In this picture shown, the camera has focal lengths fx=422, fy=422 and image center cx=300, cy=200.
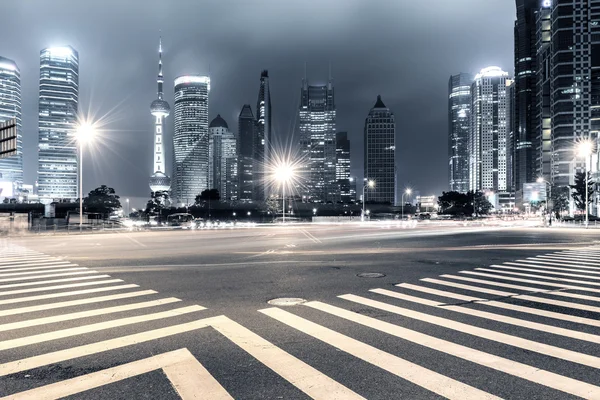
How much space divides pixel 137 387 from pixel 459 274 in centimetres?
1038

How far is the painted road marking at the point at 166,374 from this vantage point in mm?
4469

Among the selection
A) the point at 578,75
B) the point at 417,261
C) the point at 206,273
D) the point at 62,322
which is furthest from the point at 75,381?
the point at 578,75

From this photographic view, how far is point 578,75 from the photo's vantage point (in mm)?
160375

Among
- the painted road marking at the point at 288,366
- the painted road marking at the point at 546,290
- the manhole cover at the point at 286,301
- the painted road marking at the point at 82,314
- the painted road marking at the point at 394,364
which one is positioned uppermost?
the painted road marking at the point at 288,366

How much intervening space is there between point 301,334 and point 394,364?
5.66ft

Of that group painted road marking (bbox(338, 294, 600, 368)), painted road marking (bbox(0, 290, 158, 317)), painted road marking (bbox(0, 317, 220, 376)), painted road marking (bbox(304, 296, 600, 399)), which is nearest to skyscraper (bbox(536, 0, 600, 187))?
painted road marking (bbox(338, 294, 600, 368))

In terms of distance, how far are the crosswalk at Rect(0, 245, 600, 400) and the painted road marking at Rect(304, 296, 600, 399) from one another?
0.05ft

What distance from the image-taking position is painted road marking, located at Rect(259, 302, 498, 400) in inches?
177

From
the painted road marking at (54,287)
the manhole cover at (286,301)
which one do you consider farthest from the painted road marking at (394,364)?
the painted road marking at (54,287)

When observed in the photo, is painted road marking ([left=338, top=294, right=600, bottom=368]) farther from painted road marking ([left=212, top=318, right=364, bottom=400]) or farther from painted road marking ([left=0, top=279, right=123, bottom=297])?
painted road marking ([left=0, top=279, right=123, bottom=297])

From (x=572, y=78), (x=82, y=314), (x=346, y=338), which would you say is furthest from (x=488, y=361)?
(x=572, y=78)

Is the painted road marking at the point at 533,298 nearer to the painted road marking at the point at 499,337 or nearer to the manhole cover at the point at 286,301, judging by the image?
the painted road marking at the point at 499,337

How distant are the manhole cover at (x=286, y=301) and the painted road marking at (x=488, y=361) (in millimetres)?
1415

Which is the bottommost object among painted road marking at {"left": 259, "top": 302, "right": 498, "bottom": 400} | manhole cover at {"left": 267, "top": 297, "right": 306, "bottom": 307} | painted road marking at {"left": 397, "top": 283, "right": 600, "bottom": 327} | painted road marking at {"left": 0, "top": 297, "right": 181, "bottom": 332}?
painted road marking at {"left": 397, "top": 283, "right": 600, "bottom": 327}
